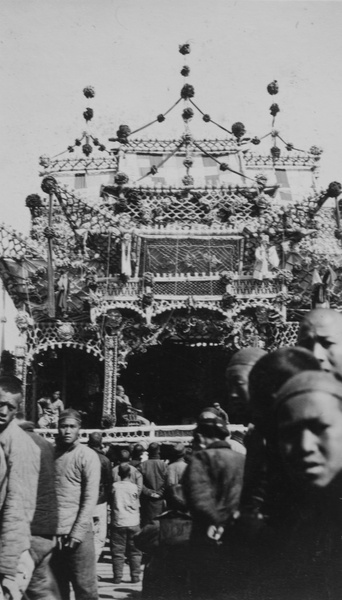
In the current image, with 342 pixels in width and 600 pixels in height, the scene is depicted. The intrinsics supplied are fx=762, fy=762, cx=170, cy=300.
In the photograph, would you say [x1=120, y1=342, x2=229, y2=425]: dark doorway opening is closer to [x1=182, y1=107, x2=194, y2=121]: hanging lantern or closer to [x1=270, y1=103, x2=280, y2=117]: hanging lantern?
[x1=182, y1=107, x2=194, y2=121]: hanging lantern

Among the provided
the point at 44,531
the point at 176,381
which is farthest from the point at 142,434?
the point at 44,531

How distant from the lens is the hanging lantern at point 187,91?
2334 cm

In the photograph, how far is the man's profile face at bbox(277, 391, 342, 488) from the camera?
3.52 meters

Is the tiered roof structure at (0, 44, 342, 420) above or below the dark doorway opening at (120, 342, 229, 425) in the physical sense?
above

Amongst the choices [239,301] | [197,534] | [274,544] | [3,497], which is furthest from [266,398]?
[239,301]

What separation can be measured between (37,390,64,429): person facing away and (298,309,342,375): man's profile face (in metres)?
15.1

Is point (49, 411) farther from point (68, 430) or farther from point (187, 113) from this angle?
point (68, 430)

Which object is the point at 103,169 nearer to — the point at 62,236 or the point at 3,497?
the point at 62,236

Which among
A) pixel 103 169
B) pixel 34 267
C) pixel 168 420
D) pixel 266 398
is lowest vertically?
pixel 168 420

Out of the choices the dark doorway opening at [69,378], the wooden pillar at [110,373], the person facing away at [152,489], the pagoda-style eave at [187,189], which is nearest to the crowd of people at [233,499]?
the person facing away at [152,489]

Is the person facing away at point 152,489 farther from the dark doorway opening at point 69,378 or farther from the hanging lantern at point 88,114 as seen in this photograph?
the hanging lantern at point 88,114

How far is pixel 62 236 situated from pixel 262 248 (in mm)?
6012

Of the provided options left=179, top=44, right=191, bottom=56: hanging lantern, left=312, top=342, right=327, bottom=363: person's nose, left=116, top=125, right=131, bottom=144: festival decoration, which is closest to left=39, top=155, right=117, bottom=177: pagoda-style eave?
left=116, top=125, right=131, bottom=144: festival decoration

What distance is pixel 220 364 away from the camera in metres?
23.5
